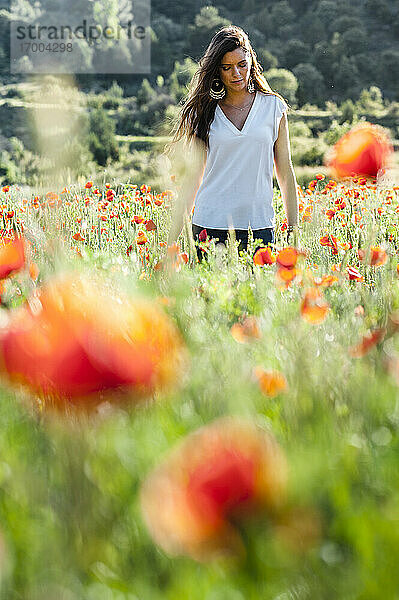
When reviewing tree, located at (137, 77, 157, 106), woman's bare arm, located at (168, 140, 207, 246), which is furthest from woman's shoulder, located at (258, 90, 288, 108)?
tree, located at (137, 77, 157, 106)

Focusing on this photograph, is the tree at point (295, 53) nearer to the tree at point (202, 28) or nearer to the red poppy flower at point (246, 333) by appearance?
the tree at point (202, 28)

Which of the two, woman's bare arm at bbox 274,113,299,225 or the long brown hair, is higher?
the long brown hair

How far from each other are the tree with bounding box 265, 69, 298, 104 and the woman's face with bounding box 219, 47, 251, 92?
97.4 feet

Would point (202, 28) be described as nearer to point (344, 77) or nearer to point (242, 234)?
point (344, 77)

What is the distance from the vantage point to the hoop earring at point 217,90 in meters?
3.06

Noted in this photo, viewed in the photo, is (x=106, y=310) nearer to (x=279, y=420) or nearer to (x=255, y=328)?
(x=279, y=420)

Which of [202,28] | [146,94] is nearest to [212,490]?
[146,94]

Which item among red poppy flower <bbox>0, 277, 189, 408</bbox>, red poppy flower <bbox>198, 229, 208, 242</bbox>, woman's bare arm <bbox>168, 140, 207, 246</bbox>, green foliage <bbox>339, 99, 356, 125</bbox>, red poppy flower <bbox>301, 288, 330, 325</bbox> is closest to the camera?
Result: red poppy flower <bbox>0, 277, 189, 408</bbox>

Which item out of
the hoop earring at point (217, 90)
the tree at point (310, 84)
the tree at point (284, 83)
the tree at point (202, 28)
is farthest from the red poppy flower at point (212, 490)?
the tree at point (202, 28)

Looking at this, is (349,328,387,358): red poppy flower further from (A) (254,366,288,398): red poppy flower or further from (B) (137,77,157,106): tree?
(B) (137,77,157,106): tree

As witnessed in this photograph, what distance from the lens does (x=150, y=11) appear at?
1911 inches

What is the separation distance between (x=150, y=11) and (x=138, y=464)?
171ft

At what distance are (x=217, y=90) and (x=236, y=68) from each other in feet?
0.58

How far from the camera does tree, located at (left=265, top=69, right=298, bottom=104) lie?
32.0 metres
